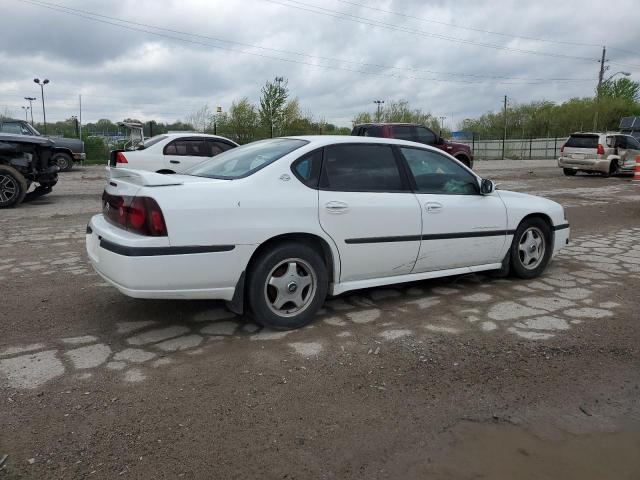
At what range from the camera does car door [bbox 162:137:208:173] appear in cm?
1125

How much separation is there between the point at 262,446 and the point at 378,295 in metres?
2.59

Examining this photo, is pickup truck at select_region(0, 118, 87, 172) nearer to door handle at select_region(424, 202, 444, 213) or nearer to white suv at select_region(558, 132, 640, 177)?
door handle at select_region(424, 202, 444, 213)

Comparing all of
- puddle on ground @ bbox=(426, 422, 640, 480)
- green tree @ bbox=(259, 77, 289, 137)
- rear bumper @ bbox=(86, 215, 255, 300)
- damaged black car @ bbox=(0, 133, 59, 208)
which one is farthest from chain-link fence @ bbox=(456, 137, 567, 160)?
puddle on ground @ bbox=(426, 422, 640, 480)

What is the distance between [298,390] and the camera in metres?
3.16

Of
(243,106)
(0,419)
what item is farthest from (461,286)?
(243,106)

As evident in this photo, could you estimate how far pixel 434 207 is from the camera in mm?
4676

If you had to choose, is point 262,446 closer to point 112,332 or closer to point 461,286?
point 112,332

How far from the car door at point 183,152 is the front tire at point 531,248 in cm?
756

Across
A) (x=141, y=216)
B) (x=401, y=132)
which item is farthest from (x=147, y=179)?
(x=401, y=132)

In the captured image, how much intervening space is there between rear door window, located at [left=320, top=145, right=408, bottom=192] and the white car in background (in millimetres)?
6758

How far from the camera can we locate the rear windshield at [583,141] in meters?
19.2

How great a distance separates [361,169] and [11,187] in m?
8.87

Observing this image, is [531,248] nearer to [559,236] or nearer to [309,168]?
[559,236]

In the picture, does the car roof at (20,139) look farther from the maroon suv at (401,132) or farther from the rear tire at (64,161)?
the rear tire at (64,161)
